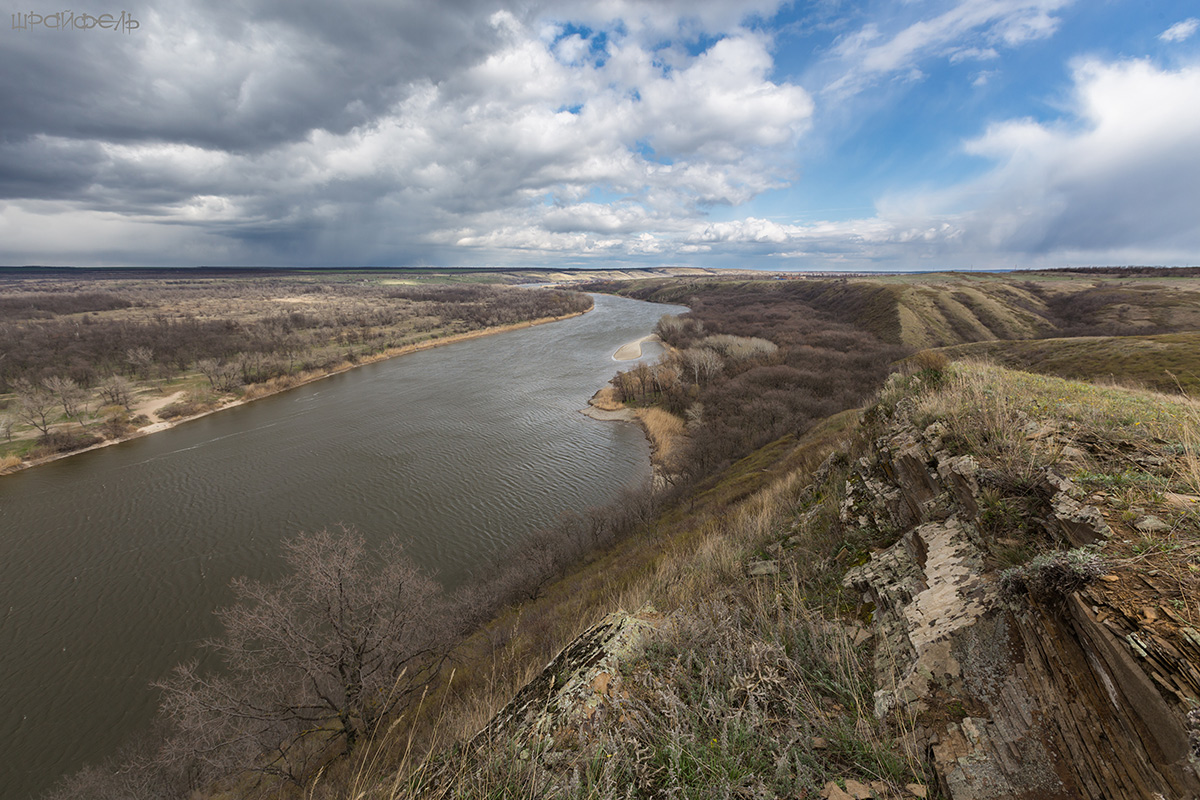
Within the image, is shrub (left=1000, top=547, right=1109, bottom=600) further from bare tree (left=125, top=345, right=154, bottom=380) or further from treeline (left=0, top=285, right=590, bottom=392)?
bare tree (left=125, top=345, right=154, bottom=380)

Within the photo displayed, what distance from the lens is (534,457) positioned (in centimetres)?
3103

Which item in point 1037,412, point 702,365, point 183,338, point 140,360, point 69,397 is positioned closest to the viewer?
point 1037,412

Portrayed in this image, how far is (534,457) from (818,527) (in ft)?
83.8

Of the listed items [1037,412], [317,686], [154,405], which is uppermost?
[1037,412]

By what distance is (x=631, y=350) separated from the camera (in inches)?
2559

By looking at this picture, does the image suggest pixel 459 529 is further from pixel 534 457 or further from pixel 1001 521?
pixel 1001 521

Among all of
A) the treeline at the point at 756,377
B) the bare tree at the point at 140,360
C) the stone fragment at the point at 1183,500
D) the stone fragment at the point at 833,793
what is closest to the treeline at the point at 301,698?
the stone fragment at the point at 833,793

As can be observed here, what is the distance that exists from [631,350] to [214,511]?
50.4 metres

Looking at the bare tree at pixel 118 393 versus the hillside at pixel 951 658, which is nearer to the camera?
the hillside at pixel 951 658

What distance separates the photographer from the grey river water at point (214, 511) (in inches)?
A: 563

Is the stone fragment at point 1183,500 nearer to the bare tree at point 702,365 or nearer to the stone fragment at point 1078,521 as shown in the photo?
the stone fragment at point 1078,521

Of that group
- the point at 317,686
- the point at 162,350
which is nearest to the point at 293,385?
the point at 162,350

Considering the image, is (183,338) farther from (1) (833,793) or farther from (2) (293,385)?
→ (1) (833,793)

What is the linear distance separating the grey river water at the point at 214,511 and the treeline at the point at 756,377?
220 inches
